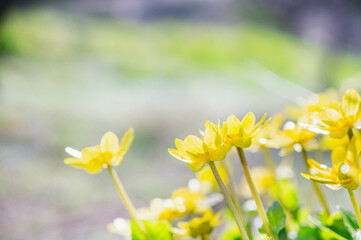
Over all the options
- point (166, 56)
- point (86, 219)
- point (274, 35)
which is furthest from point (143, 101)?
point (274, 35)

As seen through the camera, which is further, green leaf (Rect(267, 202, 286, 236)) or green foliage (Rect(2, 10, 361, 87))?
green foliage (Rect(2, 10, 361, 87))

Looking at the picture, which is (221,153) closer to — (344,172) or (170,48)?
(344,172)

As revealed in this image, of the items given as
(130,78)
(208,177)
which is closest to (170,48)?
(130,78)

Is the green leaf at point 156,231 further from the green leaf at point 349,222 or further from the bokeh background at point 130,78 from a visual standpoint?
the bokeh background at point 130,78

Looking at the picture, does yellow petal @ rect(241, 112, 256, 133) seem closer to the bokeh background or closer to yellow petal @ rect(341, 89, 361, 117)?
yellow petal @ rect(341, 89, 361, 117)

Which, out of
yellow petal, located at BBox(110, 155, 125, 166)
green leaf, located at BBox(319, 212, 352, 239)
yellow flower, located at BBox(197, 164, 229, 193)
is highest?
yellow petal, located at BBox(110, 155, 125, 166)

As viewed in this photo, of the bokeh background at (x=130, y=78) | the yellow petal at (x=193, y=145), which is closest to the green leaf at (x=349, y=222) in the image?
the yellow petal at (x=193, y=145)

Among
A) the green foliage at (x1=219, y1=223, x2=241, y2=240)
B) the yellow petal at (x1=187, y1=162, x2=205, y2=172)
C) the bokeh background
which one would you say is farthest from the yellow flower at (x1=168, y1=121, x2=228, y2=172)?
the bokeh background
